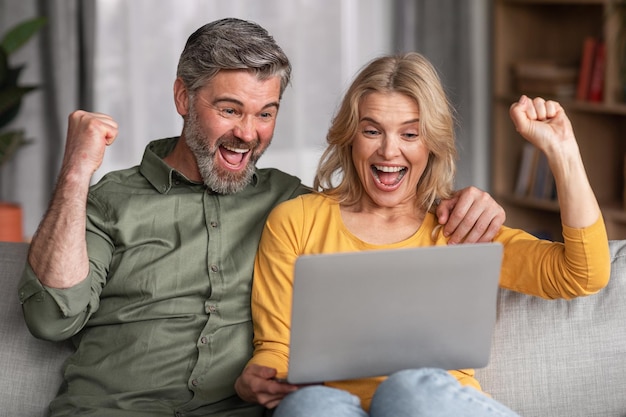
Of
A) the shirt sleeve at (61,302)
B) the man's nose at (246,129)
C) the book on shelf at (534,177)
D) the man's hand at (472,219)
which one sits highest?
the man's nose at (246,129)

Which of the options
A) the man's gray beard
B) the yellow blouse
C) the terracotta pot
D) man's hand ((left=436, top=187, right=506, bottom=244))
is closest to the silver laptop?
the yellow blouse

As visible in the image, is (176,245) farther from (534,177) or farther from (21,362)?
(534,177)

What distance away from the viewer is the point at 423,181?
2088mm

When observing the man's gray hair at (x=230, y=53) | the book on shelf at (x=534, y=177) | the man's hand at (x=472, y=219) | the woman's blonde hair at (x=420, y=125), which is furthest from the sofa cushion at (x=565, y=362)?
the book on shelf at (x=534, y=177)

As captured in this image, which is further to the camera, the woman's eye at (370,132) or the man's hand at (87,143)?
the woman's eye at (370,132)

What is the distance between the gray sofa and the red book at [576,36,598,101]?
233 cm

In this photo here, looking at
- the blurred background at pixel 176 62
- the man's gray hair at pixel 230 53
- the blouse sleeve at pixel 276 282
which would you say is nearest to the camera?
the blouse sleeve at pixel 276 282

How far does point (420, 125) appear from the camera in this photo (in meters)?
1.97

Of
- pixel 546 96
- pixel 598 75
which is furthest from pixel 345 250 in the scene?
pixel 546 96

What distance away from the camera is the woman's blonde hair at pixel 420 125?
1981 mm

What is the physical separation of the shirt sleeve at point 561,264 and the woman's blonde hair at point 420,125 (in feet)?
0.75

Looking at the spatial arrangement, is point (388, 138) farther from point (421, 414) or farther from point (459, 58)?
point (459, 58)

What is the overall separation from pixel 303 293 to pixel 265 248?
43 cm

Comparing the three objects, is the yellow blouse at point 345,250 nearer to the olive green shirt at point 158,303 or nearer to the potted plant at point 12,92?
the olive green shirt at point 158,303
